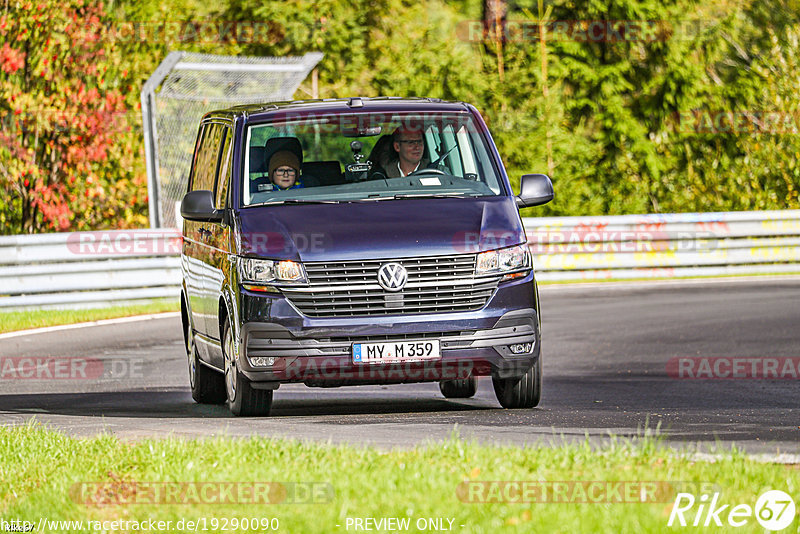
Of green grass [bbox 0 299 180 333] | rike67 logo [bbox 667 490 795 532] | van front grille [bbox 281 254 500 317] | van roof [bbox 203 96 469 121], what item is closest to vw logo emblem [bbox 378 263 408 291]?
van front grille [bbox 281 254 500 317]

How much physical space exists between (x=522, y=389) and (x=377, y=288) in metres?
1.49

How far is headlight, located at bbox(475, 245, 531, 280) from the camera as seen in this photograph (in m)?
9.77

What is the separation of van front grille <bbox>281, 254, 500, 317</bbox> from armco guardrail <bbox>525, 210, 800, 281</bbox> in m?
14.4

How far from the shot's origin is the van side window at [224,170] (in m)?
10.8

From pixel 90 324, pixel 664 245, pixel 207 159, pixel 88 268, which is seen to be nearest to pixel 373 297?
pixel 207 159

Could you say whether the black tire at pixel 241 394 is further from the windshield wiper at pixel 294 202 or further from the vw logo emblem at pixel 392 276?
the vw logo emblem at pixel 392 276

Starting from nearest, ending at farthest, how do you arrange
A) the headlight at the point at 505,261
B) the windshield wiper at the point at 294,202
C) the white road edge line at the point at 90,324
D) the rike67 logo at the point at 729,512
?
the rike67 logo at the point at 729,512 → the headlight at the point at 505,261 → the windshield wiper at the point at 294,202 → the white road edge line at the point at 90,324

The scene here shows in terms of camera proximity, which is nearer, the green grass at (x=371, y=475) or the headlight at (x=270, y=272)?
the green grass at (x=371, y=475)

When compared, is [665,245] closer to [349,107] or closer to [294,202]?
[349,107]

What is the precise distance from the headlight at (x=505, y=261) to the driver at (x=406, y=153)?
120cm

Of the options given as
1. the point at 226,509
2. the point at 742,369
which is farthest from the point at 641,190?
the point at 226,509

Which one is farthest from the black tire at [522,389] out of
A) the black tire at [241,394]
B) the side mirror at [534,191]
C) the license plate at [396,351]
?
the black tire at [241,394]

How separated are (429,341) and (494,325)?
44cm

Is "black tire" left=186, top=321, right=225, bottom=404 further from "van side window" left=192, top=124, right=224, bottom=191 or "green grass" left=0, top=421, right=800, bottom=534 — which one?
"green grass" left=0, top=421, right=800, bottom=534
